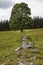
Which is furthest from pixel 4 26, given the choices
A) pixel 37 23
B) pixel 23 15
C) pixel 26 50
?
pixel 26 50

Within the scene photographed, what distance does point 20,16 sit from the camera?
4716 centimetres

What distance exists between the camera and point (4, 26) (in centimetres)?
7569

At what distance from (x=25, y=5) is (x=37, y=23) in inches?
1162

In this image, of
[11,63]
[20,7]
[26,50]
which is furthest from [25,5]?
[11,63]

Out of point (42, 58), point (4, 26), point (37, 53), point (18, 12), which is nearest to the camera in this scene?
point (42, 58)

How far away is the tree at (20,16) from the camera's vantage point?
46.3 meters

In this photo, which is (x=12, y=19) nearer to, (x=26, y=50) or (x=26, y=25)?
(x=26, y=25)

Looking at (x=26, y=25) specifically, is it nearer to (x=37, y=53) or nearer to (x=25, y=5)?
(x=25, y=5)

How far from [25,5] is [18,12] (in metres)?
1.75

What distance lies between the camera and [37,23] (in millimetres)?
75812

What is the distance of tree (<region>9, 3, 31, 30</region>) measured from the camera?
46.3 meters

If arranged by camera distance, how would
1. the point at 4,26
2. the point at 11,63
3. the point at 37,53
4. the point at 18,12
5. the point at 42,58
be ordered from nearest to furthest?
the point at 11,63 → the point at 42,58 → the point at 37,53 → the point at 18,12 → the point at 4,26

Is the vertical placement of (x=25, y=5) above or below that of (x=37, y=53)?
above

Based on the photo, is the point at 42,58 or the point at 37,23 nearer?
the point at 42,58
